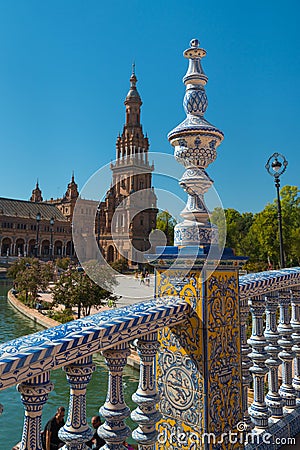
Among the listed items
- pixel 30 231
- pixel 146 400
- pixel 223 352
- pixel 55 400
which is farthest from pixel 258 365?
pixel 30 231

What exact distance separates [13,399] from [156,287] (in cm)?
735

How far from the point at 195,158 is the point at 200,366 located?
4.82 feet

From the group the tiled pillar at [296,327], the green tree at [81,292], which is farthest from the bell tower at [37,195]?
the tiled pillar at [296,327]

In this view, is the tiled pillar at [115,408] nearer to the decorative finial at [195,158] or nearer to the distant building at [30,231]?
the decorative finial at [195,158]

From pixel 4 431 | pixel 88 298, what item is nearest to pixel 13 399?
pixel 4 431

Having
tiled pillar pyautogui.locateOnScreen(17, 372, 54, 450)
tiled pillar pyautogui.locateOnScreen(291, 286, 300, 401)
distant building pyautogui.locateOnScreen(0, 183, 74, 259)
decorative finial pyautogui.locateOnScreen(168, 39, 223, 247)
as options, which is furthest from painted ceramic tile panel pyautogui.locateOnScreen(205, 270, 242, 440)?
distant building pyautogui.locateOnScreen(0, 183, 74, 259)

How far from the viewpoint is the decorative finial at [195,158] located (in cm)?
276

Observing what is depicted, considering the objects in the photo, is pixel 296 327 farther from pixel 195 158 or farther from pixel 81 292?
pixel 81 292

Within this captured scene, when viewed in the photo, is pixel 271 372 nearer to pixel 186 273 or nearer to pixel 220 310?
pixel 220 310

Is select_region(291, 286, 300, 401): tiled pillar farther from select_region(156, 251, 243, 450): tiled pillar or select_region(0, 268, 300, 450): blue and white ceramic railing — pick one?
select_region(156, 251, 243, 450): tiled pillar

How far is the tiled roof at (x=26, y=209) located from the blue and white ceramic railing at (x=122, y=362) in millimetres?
75799

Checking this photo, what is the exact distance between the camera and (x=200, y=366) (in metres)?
2.50

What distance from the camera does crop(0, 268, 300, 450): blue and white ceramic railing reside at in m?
1.62

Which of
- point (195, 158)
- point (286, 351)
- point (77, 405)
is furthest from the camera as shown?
point (286, 351)
